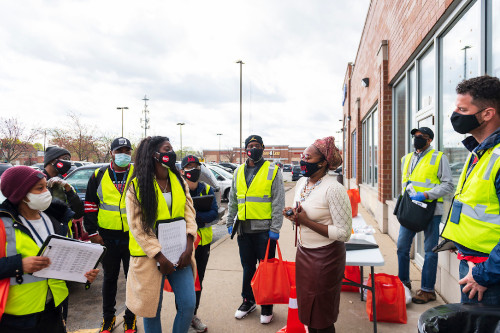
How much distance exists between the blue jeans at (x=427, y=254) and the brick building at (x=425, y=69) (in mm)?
193

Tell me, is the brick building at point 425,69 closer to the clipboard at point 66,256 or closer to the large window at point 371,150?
the large window at point 371,150

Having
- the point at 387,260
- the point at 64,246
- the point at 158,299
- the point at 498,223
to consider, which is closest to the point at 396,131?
the point at 387,260

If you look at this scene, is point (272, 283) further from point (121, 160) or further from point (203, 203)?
point (121, 160)

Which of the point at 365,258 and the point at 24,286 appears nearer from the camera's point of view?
the point at 24,286

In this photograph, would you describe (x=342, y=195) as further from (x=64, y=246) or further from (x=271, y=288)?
(x=64, y=246)

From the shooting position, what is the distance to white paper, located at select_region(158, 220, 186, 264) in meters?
2.61

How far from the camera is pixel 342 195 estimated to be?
2.54m

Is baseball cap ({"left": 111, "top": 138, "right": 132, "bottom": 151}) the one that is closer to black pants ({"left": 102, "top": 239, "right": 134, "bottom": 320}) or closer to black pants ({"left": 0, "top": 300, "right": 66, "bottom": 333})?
black pants ({"left": 102, "top": 239, "right": 134, "bottom": 320})

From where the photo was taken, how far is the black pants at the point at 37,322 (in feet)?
6.60

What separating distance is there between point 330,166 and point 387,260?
376 cm

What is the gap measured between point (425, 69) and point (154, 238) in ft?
16.6

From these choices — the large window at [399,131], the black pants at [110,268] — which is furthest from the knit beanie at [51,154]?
the large window at [399,131]

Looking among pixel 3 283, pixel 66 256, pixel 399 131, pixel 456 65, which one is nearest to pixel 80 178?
pixel 66 256

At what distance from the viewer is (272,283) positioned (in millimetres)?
3338
